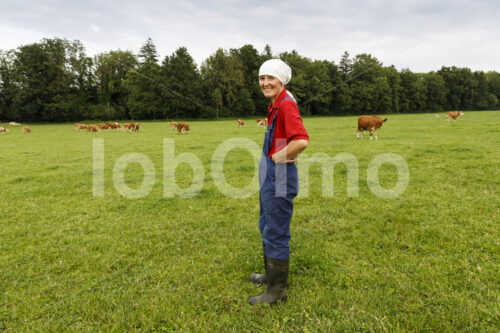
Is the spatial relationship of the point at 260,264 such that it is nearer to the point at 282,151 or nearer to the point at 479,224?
the point at 282,151

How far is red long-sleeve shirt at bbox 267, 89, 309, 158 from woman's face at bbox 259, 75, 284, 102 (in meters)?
0.07

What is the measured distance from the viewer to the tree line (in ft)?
207

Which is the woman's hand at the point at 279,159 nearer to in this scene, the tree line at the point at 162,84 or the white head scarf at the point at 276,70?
the white head scarf at the point at 276,70

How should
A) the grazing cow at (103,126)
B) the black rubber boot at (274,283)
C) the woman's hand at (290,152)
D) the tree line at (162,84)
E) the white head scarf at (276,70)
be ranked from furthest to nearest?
the tree line at (162,84), the grazing cow at (103,126), the black rubber boot at (274,283), the white head scarf at (276,70), the woman's hand at (290,152)

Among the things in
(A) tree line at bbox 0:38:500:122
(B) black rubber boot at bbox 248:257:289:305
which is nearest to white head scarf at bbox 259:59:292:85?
(B) black rubber boot at bbox 248:257:289:305

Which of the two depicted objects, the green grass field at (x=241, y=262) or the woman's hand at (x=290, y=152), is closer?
the woman's hand at (x=290, y=152)

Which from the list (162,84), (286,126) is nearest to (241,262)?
(286,126)

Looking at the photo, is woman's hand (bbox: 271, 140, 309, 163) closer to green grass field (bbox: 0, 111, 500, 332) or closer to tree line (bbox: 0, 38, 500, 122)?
green grass field (bbox: 0, 111, 500, 332)

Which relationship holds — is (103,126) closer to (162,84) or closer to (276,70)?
(162,84)

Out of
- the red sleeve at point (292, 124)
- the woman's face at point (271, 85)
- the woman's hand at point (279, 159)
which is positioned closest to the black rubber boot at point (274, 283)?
the woman's hand at point (279, 159)

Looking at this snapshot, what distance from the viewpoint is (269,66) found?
306cm

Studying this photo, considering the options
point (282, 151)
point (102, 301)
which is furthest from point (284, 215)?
point (102, 301)

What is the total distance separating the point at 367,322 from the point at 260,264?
169 cm

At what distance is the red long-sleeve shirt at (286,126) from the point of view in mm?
2893
